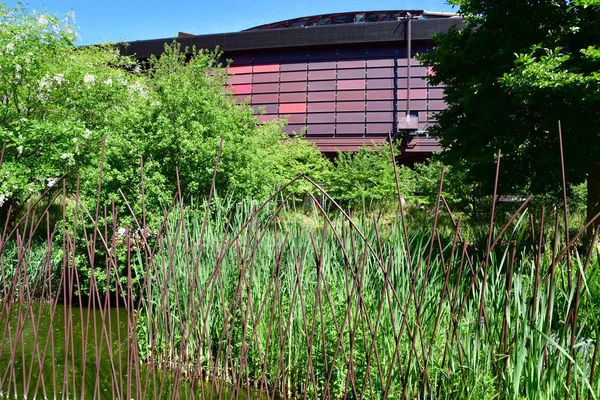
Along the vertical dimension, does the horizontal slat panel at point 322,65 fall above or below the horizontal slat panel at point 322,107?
above

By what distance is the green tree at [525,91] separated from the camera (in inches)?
286

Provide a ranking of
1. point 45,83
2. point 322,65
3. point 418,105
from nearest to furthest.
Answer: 1. point 45,83
2. point 418,105
3. point 322,65

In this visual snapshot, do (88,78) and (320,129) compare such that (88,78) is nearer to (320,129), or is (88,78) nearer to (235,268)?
(235,268)

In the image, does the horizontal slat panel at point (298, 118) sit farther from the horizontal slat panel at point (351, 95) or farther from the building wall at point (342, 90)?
the horizontal slat panel at point (351, 95)

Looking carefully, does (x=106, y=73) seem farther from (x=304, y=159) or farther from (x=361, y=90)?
(x=361, y=90)

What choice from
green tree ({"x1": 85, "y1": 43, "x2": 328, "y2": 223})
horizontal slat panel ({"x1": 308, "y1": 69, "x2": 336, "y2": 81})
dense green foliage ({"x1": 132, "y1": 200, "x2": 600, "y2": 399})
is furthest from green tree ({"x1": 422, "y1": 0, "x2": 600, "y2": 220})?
horizontal slat panel ({"x1": 308, "y1": 69, "x2": 336, "y2": 81})

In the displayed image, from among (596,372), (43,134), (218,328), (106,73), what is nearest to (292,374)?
(218,328)

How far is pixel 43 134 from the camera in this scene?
9797 mm

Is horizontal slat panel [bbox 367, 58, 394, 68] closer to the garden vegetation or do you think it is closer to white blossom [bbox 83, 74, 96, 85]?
the garden vegetation

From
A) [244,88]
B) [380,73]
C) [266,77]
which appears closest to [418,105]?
[380,73]

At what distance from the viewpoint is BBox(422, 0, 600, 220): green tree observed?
7.25m

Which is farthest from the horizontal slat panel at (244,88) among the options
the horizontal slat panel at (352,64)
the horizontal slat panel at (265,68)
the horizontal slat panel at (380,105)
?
the horizontal slat panel at (380,105)

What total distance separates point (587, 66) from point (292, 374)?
6.09 metres

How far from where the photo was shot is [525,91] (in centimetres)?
A: 711
